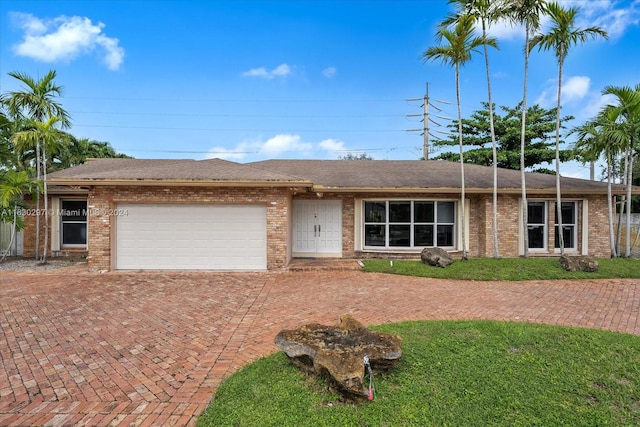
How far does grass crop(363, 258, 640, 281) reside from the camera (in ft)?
26.9

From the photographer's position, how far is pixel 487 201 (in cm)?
1069

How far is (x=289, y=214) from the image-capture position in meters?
9.88

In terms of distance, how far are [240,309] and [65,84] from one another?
1107 centimetres

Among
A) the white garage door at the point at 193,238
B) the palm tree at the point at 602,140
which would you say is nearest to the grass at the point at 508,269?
the palm tree at the point at 602,140

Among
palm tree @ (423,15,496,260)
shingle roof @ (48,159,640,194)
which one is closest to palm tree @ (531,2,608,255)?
palm tree @ (423,15,496,260)

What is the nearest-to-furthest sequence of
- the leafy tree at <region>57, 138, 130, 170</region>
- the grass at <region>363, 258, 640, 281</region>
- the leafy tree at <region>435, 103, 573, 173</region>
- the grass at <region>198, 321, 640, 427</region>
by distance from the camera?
the grass at <region>198, 321, 640, 427</region> < the grass at <region>363, 258, 640, 281</region> < the leafy tree at <region>57, 138, 130, 170</region> < the leafy tree at <region>435, 103, 573, 173</region>

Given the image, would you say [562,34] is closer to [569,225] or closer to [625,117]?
[625,117]

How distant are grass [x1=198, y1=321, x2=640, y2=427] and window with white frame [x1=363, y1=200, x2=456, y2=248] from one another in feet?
23.5

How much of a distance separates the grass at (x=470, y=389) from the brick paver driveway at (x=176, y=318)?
49cm

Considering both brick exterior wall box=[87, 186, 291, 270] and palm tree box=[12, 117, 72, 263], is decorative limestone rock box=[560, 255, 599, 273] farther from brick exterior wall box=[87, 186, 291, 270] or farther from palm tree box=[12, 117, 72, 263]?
palm tree box=[12, 117, 72, 263]

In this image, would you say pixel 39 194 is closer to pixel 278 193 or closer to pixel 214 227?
pixel 214 227

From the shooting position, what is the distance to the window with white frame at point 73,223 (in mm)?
11602

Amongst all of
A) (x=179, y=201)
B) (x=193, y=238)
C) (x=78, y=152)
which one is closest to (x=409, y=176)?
(x=193, y=238)

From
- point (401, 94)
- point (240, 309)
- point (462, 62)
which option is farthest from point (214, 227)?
point (401, 94)
